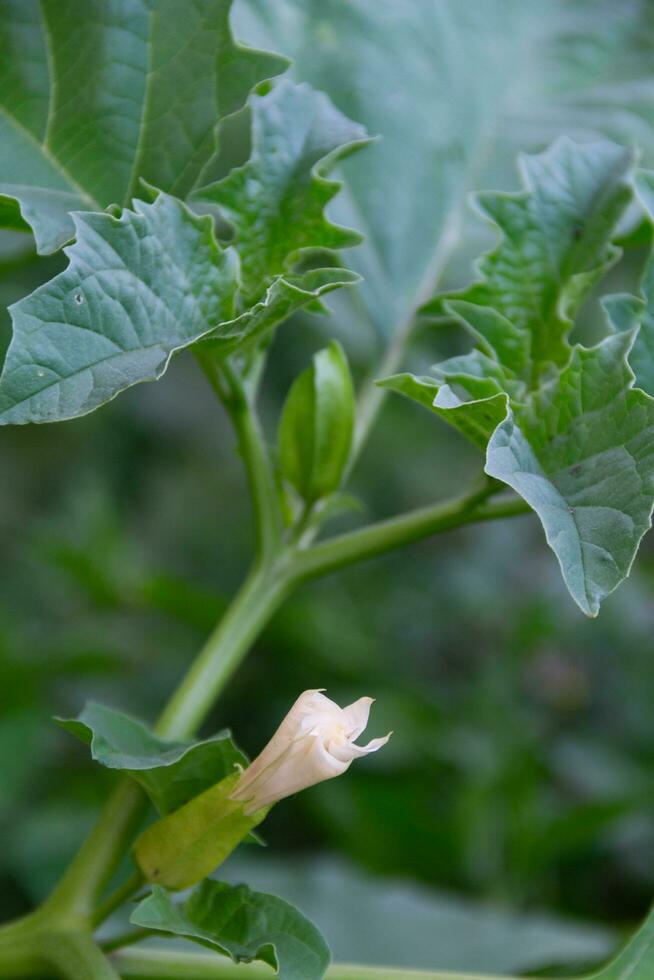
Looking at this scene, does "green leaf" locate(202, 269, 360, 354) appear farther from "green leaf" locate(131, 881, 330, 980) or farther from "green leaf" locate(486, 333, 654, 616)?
"green leaf" locate(131, 881, 330, 980)

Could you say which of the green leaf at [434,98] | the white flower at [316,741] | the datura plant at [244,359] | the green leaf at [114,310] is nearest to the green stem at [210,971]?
the datura plant at [244,359]

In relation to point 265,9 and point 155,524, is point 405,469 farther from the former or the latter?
point 265,9

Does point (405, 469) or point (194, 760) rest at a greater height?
point (194, 760)

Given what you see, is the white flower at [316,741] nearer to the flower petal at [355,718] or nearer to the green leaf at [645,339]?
the flower petal at [355,718]

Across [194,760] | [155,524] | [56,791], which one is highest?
[194,760]

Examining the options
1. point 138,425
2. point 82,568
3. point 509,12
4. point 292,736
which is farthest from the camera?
point 138,425

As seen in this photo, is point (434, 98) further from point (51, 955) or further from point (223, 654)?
point (51, 955)

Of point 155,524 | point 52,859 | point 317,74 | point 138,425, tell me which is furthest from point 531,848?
A: point 138,425
